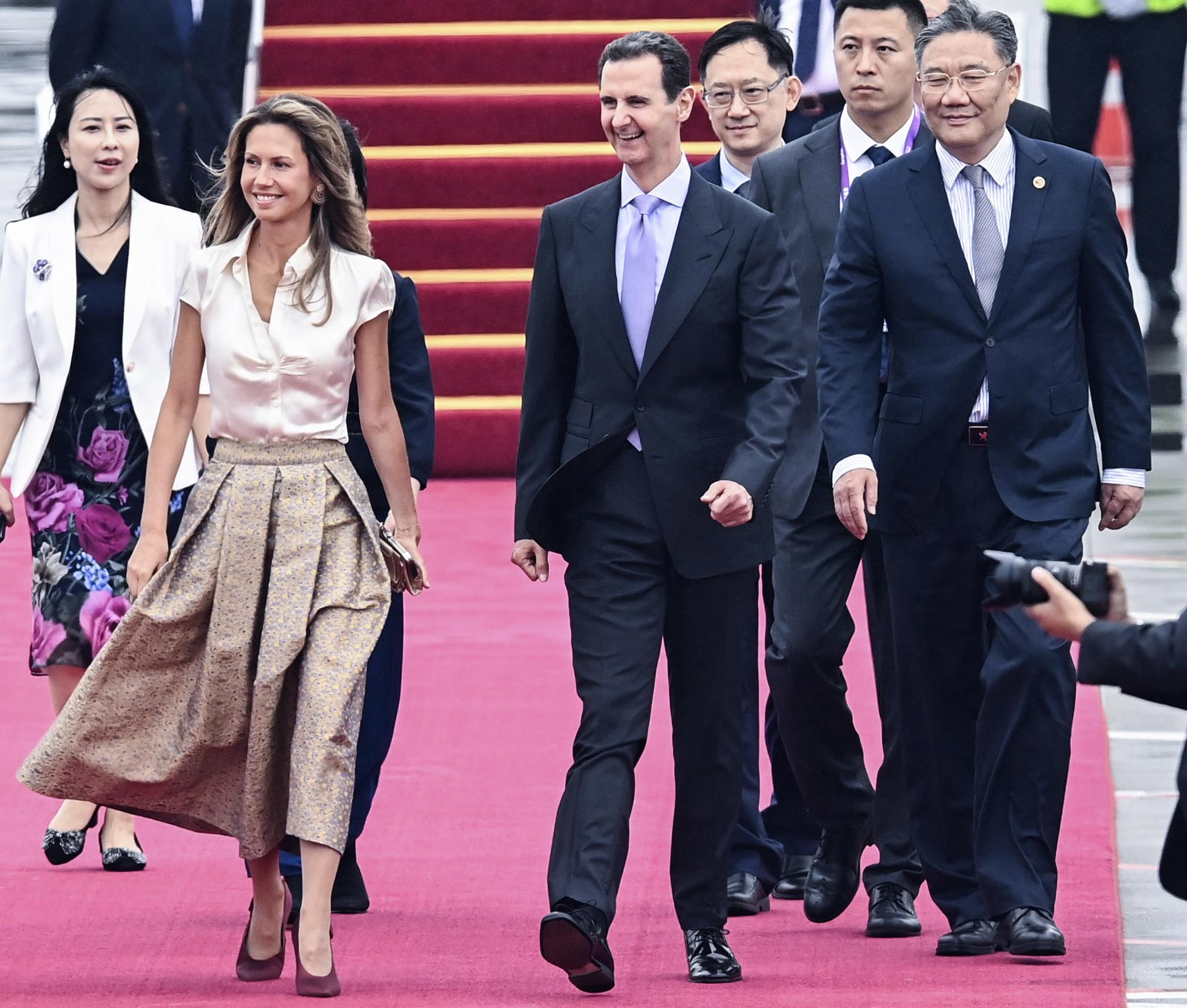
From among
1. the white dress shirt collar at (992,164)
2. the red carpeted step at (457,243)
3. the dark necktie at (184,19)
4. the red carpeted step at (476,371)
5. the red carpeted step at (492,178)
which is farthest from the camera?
the red carpeted step at (492,178)

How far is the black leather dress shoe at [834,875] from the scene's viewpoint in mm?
5398

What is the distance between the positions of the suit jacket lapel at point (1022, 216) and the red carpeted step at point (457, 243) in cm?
618

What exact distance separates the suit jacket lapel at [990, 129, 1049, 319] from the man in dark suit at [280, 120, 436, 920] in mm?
1156

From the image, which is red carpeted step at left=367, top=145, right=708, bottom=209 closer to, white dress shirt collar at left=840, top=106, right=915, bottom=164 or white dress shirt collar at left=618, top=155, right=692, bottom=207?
white dress shirt collar at left=840, top=106, right=915, bottom=164

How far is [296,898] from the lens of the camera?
17.6 ft

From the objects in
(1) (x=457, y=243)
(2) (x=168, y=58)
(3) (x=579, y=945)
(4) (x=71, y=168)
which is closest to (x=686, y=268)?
(3) (x=579, y=945)

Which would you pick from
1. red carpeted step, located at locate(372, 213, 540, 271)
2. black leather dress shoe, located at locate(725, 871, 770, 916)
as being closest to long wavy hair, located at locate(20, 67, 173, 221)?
black leather dress shoe, located at locate(725, 871, 770, 916)

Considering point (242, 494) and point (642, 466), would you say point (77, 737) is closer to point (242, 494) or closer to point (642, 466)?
point (242, 494)

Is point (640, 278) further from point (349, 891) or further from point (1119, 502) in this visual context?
point (349, 891)

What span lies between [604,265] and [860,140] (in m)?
0.92

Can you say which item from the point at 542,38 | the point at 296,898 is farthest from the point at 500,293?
the point at 296,898

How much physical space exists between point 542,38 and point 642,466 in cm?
737

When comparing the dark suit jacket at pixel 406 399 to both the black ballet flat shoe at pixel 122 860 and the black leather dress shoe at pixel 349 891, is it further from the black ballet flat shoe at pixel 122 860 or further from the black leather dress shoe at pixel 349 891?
the black ballet flat shoe at pixel 122 860

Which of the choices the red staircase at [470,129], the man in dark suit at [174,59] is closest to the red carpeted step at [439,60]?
the red staircase at [470,129]
